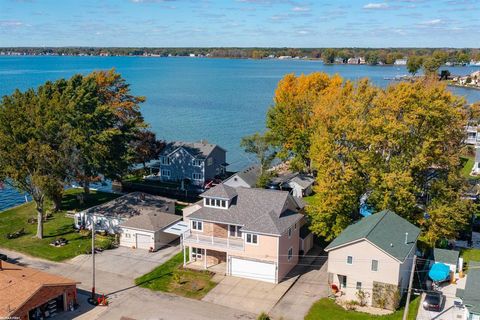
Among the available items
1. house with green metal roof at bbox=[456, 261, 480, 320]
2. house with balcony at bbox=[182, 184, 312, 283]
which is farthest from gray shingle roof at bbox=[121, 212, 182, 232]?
house with green metal roof at bbox=[456, 261, 480, 320]

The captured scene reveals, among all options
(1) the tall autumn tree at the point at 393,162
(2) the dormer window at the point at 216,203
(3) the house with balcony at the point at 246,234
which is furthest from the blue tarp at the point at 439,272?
(2) the dormer window at the point at 216,203

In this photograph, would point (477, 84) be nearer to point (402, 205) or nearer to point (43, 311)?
point (402, 205)

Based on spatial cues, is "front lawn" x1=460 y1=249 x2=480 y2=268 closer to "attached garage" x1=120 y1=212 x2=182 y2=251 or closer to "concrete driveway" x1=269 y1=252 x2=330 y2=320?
"concrete driveway" x1=269 y1=252 x2=330 y2=320

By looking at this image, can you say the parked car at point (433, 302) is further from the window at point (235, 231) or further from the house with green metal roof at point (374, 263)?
the window at point (235, 231)

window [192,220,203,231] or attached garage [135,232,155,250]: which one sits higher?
window [192,220,203,231]

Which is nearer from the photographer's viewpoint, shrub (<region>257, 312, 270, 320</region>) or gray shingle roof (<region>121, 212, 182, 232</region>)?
shrub (<region>257, 312, 270, 320</region>)

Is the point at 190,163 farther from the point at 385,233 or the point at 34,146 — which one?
the point at 385,233
